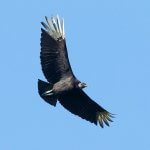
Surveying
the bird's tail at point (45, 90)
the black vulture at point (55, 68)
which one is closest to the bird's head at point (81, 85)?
the black vulture at point (55, 68)

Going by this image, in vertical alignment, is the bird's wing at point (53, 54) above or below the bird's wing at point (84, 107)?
above

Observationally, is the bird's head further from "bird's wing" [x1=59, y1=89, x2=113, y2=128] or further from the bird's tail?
the bird's tail

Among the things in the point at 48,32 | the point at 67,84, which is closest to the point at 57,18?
the point at 48,32

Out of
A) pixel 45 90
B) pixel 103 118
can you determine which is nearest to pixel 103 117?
pixel 103 118

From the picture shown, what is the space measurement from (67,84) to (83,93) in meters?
0.86

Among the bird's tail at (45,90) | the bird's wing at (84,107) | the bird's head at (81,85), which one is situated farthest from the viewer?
the bird's wing at (84,107)

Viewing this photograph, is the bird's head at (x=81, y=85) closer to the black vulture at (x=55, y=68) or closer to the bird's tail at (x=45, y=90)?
the black vulture at (x=55, y=68)

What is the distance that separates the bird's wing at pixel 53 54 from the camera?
18.3m

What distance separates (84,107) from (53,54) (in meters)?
1.85

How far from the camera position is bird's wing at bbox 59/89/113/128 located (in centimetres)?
1894

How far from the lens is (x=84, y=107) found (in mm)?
19359

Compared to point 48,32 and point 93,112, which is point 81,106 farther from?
point 48,32

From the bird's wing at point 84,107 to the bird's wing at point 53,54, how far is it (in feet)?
1.92

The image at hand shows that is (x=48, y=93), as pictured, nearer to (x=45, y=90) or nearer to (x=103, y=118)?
(x=45, y=90)
